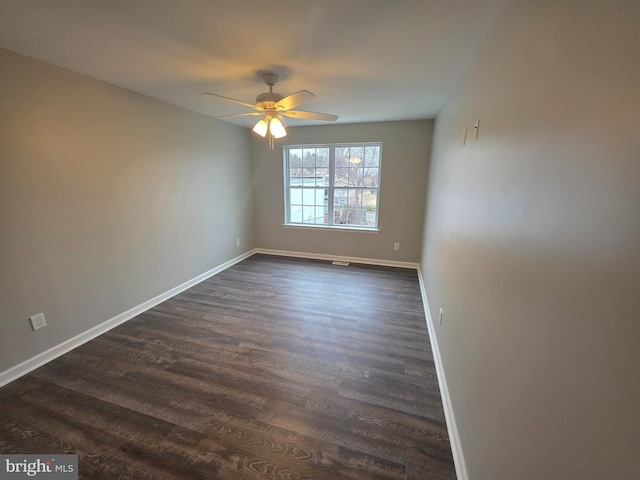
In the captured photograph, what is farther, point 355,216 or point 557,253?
point 355,216

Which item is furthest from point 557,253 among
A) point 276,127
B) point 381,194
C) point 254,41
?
point 381,194

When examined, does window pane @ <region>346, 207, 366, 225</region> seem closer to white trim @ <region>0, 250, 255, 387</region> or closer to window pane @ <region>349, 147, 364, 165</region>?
window pane @ <region>349, 147, 364, 165</region>

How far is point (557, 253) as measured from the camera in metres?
0.68

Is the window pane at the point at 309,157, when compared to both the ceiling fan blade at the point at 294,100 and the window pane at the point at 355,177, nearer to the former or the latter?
the window pane at the point at 355,177

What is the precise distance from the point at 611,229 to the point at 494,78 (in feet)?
3.77

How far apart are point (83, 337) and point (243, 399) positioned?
1742 millimetres

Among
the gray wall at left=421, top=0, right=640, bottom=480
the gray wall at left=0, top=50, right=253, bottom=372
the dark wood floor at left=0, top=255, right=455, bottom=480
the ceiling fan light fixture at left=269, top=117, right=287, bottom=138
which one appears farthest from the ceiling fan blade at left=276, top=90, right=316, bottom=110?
the dark wood floor at left=0, top=255, right=455, bottom=480

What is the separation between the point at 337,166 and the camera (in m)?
4.35

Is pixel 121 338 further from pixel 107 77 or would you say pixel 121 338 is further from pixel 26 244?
pixel 107 77

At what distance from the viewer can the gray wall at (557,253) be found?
19.0 inches

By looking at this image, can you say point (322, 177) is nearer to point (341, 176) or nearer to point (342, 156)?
point (341, 176)

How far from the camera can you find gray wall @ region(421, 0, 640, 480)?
0.48 metres

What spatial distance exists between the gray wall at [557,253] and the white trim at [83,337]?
10.0ft

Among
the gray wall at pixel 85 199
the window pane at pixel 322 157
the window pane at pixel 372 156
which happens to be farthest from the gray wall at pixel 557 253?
the window pane at pixel 322 157
